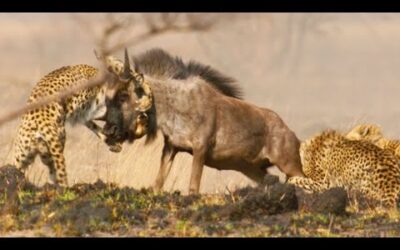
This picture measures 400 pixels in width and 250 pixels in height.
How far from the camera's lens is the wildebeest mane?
12.3 meters

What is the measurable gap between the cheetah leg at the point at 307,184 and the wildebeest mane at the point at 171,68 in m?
1.29

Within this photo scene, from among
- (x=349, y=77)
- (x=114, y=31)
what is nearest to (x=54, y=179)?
(x=114, y=31)

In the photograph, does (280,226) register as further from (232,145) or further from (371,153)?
(232,145)

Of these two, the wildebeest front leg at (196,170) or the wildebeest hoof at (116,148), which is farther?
the wildebeest hoof at (116,148)

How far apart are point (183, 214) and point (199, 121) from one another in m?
2.76

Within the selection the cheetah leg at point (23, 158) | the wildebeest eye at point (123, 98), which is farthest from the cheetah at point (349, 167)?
the cheetah leg at point (23, 158)

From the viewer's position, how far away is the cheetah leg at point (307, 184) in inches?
467

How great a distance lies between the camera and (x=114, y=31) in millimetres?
5434

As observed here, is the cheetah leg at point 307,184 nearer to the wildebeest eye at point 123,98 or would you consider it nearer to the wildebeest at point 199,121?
the wildebeest at point 199,121

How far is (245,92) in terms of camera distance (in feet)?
52.7

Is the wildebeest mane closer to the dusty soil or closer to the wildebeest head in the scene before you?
the wildebeest head

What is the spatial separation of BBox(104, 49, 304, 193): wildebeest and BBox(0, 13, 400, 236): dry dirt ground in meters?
0.46

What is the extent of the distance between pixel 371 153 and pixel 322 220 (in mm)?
2048

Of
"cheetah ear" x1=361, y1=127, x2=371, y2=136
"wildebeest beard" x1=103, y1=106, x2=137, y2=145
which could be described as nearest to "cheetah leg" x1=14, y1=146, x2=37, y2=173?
"wildebeest beard" x1=103, y1=106, x2=137, y2=145
